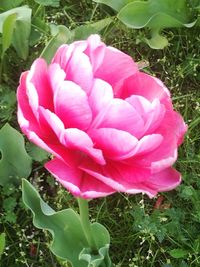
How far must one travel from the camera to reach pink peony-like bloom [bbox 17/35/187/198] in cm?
96

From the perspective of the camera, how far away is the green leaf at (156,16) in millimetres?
1746

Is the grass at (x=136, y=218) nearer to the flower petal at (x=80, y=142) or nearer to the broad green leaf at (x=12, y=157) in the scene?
the broad green leaf at (x=12, y=157)

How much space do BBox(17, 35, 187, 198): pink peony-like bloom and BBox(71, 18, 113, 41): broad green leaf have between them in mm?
739

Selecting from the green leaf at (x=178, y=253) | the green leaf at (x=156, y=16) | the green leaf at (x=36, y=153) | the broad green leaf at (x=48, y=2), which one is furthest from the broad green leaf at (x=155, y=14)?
the green leaf at (x=178, y=253)

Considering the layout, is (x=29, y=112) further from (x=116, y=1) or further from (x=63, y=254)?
(x=116, y=1)

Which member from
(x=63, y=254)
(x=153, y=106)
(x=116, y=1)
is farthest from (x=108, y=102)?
(x=116, y=1)

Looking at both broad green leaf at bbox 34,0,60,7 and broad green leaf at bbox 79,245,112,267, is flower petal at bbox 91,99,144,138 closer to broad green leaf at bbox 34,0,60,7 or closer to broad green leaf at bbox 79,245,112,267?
broad green leaf at bbox 79,245,112,267

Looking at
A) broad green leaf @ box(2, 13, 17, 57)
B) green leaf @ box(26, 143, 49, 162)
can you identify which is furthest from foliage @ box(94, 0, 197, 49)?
green leaf @ box(26, 143, 49, 162)

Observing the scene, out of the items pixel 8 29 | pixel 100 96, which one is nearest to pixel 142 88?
pixel 100 96

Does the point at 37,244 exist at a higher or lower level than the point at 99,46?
lower

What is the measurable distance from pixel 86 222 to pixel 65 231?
11 cm

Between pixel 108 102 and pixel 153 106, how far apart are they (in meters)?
0.07

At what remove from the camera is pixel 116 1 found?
6.14ft

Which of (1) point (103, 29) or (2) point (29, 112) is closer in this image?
(2) point (29, 112)
